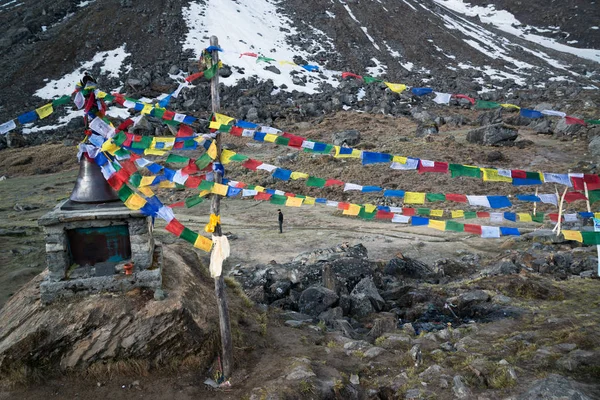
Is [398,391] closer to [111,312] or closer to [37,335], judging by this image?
[111,312]

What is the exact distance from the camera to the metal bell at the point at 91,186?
292 inches

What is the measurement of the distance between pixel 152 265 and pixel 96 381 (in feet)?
6.78

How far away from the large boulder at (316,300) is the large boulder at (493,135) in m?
20.2

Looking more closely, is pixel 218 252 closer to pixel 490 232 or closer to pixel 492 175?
pixel 490 232

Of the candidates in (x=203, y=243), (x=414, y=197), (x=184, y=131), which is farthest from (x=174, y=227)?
(x=414, y=197)

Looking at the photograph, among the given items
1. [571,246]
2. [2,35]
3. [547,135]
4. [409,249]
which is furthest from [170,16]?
[571,246]

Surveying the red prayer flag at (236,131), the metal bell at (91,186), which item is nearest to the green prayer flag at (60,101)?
the metal bell at (91,186)

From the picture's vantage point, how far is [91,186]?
7.44 m

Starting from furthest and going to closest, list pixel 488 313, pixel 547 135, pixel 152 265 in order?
1. pixel 547 135
2. pixel 488 313
3. pixel 152 265

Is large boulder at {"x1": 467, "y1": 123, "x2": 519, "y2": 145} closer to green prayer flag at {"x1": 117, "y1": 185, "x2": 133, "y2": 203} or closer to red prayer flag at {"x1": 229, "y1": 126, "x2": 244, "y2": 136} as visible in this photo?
red prayer flag at {"x1": 229, "y1": 126, "x2": 244, "y2": 136}

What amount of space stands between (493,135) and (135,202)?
24.6 metres

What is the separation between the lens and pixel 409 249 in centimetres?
1511

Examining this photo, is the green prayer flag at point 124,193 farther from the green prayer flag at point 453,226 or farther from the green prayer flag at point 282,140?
the green prayer flag at point 453,226

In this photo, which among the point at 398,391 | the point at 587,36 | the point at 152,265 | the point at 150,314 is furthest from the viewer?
the point at 587,36
